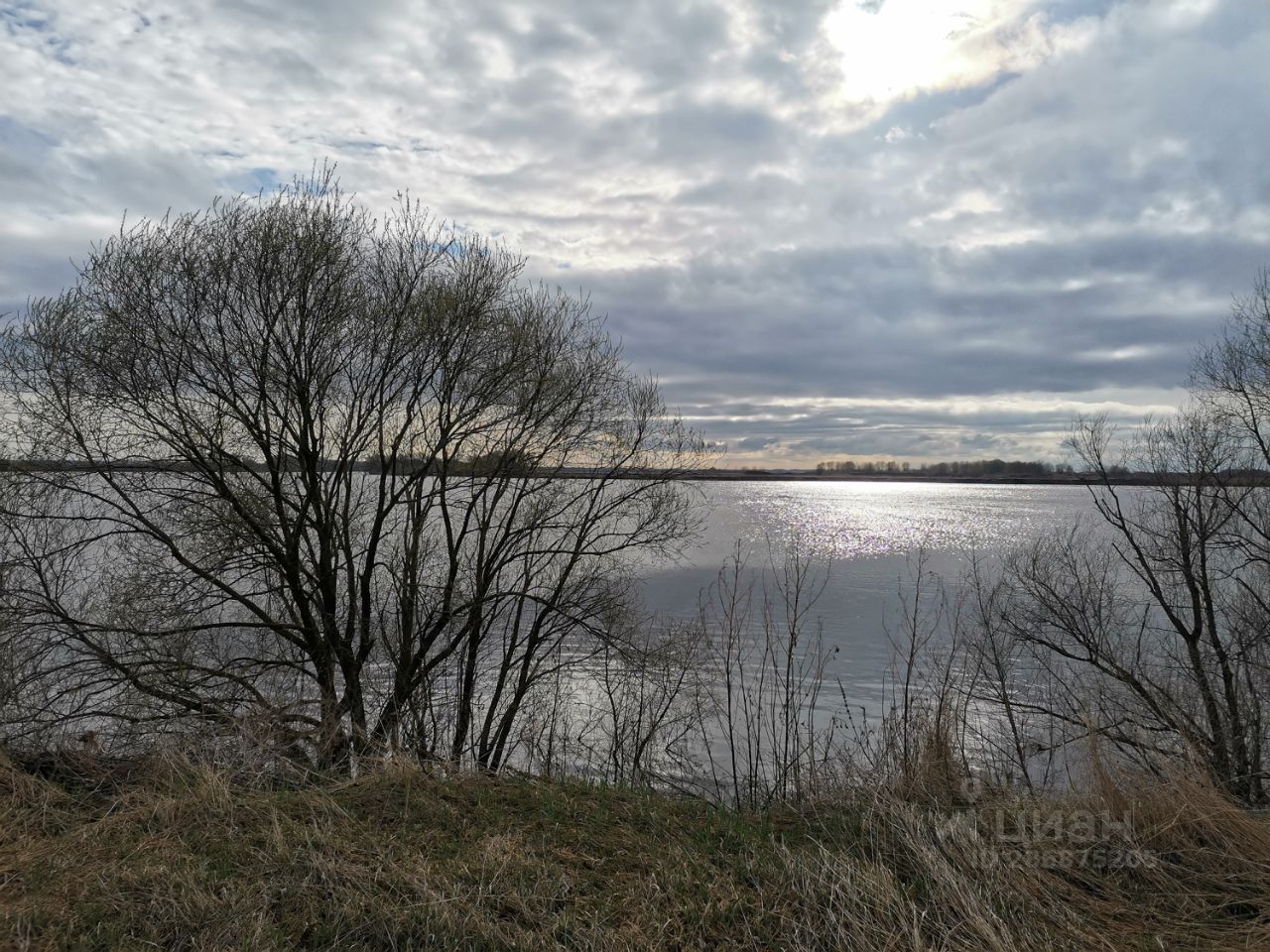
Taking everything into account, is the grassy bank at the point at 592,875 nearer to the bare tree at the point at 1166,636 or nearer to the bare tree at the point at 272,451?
the bare tree at the point at 272,451

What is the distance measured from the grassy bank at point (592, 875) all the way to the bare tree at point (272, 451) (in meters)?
5.03

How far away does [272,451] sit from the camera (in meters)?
13.1

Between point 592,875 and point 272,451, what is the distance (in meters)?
11.3

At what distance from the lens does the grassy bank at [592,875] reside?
11.5 ft

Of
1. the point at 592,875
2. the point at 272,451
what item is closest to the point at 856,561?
the point at 272,451

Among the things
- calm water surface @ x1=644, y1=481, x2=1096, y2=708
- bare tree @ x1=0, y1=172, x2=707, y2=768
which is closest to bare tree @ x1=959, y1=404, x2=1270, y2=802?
calm water surface @ x1=644, y1=481, x2=1096, y2=708

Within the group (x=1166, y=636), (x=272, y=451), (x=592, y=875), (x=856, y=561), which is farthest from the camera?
(x=856, y=561)

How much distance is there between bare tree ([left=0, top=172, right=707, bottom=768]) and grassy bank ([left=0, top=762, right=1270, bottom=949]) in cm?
503

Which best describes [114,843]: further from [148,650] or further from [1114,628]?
[1114,628]

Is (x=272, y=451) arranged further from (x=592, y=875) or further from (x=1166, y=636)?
(x=1166, y=636)

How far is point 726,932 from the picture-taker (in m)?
3.66

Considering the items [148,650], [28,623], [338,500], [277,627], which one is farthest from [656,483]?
[28,623]

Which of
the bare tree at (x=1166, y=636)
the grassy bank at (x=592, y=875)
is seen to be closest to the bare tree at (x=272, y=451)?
the grassy bank at (x=592, y=875)

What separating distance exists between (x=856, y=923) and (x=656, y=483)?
1426cm
